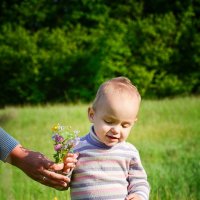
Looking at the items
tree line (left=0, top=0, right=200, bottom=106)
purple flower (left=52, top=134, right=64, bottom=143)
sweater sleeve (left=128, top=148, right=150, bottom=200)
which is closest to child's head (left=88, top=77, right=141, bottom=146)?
sweater sleeve (left=128, top=148, right=150, bottom=200)

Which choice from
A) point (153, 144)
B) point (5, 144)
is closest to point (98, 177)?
point (5, 144)

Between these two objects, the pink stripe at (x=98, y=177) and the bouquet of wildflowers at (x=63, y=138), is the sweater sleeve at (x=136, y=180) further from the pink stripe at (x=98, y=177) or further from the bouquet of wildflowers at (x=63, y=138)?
the bouquet of wildflowers at (x=63, y=138)

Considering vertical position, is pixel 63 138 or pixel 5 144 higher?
pixel 63 138

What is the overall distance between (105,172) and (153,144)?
17.7ft

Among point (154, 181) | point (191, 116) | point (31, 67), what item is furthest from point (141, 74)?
point (154, 181)

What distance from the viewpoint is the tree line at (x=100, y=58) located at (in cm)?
2497

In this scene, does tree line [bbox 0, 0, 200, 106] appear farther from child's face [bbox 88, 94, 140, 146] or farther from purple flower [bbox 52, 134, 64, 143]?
purple flower [bbox 52, 134, 64, 143]

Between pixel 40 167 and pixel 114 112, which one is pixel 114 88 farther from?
pixel 40 167

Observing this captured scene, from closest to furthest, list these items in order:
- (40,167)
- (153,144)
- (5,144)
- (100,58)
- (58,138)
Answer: (58,138), (40,167), (5,144), (153,144), (100,58)

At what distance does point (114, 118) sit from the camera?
206 centimetres

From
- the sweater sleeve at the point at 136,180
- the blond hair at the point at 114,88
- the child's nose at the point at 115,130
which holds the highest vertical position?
the blond hair at the point at 114,88

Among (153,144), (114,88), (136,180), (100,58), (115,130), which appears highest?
(114,88)

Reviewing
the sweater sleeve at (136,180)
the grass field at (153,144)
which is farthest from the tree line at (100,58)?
the sweater sleeve at (136,180)

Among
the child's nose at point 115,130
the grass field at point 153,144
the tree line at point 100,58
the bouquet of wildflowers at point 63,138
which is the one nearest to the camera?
the bouquet of wildflowers at point 63,138
